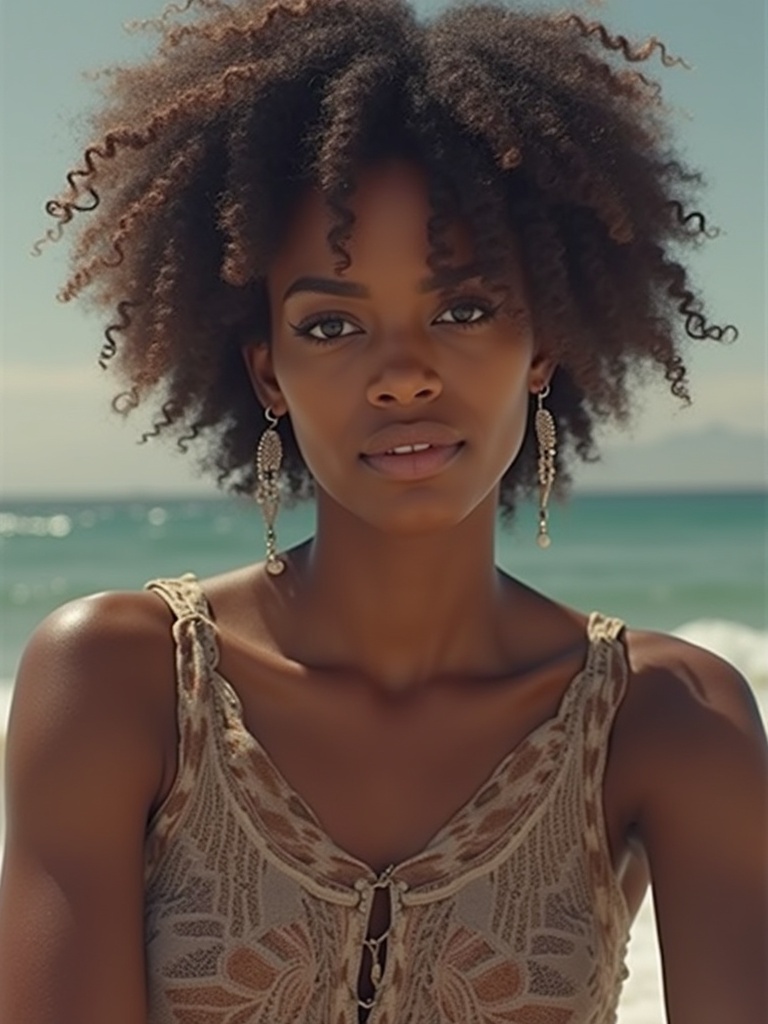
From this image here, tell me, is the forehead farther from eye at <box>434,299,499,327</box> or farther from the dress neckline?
the dress neckline

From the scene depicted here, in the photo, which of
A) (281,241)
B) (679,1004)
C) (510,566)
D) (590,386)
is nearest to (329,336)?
(281,241)

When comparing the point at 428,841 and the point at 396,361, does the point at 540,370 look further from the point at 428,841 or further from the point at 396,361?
the point at 428,841

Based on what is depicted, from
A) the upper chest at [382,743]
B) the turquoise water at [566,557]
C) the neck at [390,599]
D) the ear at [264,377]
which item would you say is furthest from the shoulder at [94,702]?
the turquoise water at [566,557]

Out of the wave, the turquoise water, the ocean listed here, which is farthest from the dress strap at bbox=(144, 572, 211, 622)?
the turquoise water

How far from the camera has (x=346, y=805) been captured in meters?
2.62

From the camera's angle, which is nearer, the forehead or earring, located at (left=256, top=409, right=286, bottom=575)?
the forehead

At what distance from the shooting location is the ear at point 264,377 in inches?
109

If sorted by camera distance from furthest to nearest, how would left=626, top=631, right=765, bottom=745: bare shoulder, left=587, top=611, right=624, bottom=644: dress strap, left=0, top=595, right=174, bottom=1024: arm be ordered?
left=587, top=611, right=624, bottom=644: dress strap → left=626, top=631, right=765, bottom=745: bare shoulder → left=0, top=595, right=174, bottom=1024: arm

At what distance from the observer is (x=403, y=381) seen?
242 centimetres

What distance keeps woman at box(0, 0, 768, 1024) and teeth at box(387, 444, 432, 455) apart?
0.04 feet

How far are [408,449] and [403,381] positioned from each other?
105mm

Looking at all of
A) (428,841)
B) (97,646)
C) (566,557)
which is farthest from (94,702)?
(566,557)

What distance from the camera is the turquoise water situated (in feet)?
67.8

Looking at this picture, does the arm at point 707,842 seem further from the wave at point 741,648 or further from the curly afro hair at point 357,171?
the wave at point 741,648
